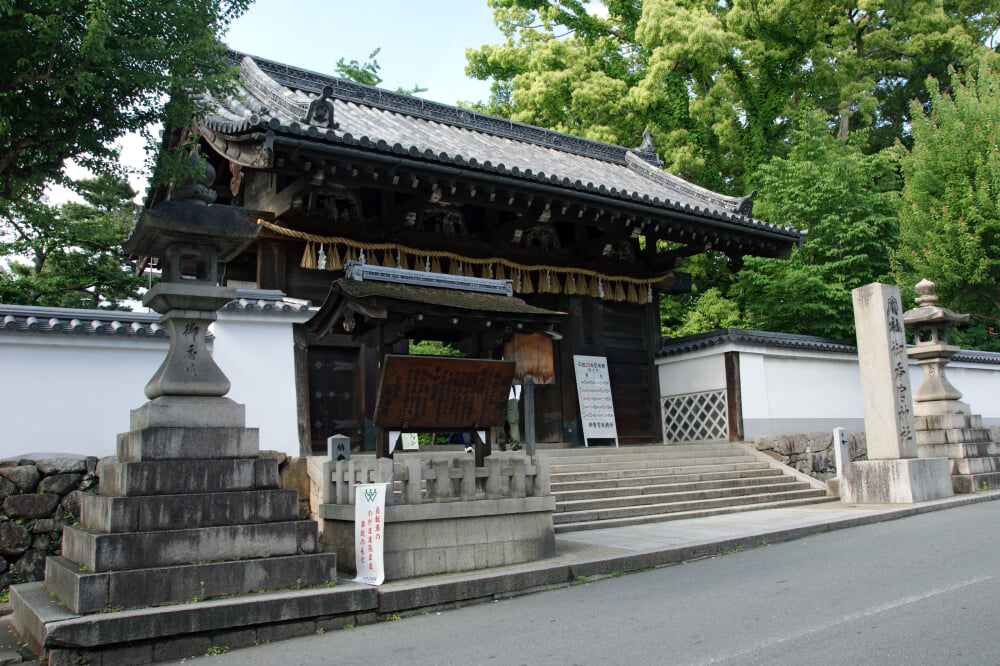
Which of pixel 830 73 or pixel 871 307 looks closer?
pixel 871 307

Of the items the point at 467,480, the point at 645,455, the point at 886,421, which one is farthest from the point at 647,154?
the point at 467,480

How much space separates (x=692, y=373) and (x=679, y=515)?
218 inches

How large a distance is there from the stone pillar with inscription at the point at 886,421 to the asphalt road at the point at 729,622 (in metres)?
4.83

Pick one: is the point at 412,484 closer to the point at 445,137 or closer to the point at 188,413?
the point at 188,413

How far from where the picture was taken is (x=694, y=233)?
49.4 feet

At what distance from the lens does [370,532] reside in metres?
7.01

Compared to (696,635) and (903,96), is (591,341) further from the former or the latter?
(903,96)

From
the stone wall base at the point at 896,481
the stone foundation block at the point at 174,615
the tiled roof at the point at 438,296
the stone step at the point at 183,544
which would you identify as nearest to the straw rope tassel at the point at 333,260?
the tiled roof at the point at 438,296

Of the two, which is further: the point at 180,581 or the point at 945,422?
the point at 945,422

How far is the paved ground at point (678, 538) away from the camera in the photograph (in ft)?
23.5

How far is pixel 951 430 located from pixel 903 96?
20.7 metres

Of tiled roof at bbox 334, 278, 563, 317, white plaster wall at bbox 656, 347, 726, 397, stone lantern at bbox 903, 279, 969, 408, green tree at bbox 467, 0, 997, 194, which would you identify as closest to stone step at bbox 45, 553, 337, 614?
tiled roof at bbox 334, 278, 563, 317

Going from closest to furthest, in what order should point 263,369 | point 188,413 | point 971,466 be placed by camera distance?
point 188,413, point 263,369, point 971,466

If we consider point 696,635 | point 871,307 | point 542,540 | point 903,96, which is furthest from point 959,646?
point 903,96
